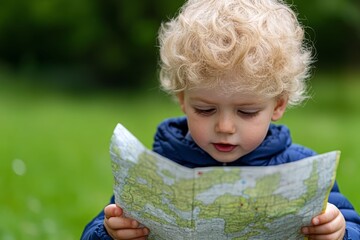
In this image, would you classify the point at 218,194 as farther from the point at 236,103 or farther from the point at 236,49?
the point at 236,49

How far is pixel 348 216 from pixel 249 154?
0.38 meters

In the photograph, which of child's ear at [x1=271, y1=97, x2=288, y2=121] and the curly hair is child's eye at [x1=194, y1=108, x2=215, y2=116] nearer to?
the curly hair

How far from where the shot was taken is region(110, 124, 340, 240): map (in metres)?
2.40

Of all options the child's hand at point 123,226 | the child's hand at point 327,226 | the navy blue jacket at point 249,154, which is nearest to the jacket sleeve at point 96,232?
the navy blue jacket at point 249,154

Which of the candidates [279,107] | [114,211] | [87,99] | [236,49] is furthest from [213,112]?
[87,99]

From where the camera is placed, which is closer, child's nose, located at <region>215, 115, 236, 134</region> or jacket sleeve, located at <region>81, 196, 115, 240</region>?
child's nose, located at <region>215, 115, 236, 134</region>

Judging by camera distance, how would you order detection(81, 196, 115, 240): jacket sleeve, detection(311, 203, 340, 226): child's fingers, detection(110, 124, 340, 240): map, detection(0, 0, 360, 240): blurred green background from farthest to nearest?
1. detection(0, 0, 360, 240): blurred green background
2. detection(81, 196, 115, 240): jacket sleeve
3. detection(311, 203, 340, 226): child's fingers
4. detection(110, 124, 340, 240): map

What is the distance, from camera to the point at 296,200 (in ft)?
8.04

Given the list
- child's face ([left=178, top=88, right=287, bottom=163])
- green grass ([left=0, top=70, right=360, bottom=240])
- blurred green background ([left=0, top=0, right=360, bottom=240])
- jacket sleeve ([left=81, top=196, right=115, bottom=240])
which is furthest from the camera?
blurred green background ([left=0, top=0, right=360, bottom=240])

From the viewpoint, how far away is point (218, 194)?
243cm

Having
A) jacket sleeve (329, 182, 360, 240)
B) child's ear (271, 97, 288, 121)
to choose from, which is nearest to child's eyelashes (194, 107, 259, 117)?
child's ear (271, 97, 288, 121)

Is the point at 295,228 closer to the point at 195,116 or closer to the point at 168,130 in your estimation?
the point at 195,116

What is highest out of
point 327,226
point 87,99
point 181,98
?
point 87,99

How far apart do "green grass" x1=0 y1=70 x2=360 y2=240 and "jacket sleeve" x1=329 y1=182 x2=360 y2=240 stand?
1767 mm
